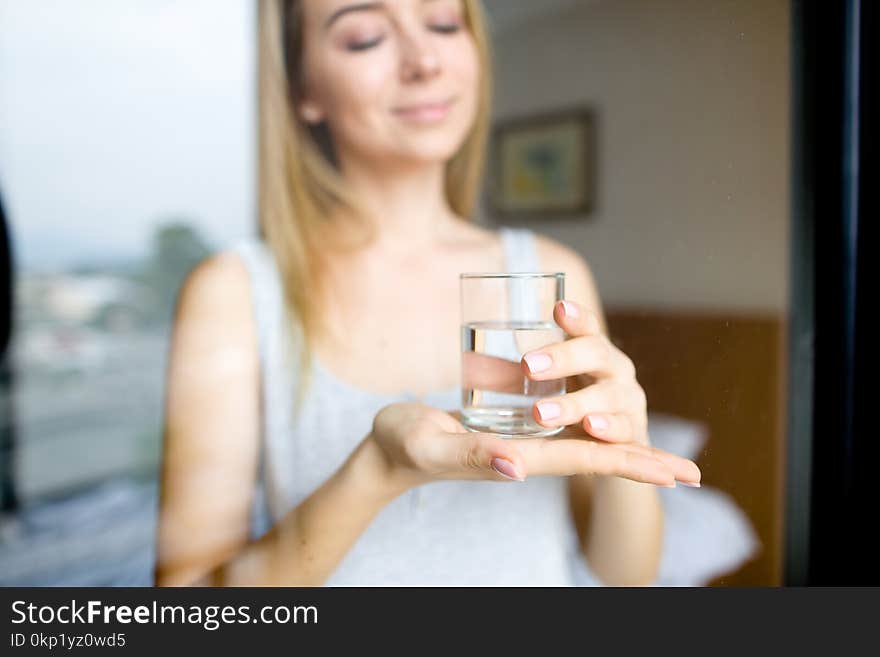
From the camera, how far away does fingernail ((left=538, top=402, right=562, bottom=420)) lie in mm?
306

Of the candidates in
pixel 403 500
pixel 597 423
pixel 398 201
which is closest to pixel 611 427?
pixel 597 423

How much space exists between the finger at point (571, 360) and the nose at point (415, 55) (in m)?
0.24

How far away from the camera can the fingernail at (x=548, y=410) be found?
0.31 m

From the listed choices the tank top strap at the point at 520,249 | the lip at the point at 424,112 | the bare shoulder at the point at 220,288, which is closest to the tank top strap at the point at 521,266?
the tank top strap at the point at 520,249

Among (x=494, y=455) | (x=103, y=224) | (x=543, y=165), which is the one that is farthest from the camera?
(x=103, y=224)

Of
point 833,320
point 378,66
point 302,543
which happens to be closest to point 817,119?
point 833,320

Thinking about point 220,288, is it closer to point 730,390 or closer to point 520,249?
point 520,249

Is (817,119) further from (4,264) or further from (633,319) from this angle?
(4,264)

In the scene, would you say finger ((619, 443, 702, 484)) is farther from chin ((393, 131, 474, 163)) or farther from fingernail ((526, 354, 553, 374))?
chin ((393, 131, 474, 163))

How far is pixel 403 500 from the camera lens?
0.39 meters

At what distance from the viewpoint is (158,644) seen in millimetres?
354

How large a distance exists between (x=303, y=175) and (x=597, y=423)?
348 millimetres

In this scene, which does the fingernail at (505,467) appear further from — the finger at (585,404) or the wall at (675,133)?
the wall at (675,133)

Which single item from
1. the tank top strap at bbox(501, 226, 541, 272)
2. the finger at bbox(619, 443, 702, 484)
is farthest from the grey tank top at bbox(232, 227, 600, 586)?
the finger at bbox(619, 443, 702, 484)
